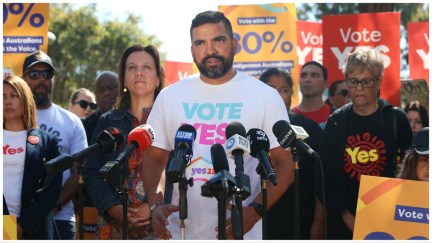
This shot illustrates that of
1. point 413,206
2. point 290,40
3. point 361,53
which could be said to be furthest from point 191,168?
point 290,40

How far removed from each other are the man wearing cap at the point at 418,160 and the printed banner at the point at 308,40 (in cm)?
602

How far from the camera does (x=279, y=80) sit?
8.36 m

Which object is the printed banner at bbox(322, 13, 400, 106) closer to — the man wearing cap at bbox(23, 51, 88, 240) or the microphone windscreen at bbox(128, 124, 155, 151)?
the man wearing cap at bbox(23, 51, 88, 240)

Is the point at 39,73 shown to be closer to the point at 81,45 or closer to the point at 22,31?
the point at 22,31

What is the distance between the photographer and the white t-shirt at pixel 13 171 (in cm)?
684

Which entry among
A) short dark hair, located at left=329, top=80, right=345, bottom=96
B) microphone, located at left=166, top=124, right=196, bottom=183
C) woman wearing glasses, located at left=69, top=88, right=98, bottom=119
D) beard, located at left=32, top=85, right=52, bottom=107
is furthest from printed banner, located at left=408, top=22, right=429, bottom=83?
microphone, located at left=166, top=124, right=196, bottom=183

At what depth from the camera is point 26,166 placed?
6883 mm

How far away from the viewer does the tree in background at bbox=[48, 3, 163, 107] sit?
34.4m

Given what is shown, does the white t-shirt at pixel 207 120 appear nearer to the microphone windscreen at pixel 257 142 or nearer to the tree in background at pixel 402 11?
the microphone windscreen at pixel 257 142

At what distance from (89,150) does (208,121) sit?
84 centimetres

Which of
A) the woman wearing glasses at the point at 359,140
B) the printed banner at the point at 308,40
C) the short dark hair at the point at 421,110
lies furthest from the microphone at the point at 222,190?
the printed banner at the point at 308,40

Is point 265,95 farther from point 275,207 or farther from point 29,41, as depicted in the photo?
point 29,41

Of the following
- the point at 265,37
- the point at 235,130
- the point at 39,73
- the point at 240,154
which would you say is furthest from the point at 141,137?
the point at 265,37

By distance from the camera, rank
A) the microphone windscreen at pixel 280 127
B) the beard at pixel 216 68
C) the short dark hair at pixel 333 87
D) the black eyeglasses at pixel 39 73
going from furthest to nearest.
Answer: the short dark hair at pixel 333 87
the black eyeglasses at pixel 39 73
the beard at pixel 216 68
the microphone windscreen at pixel 280 127
